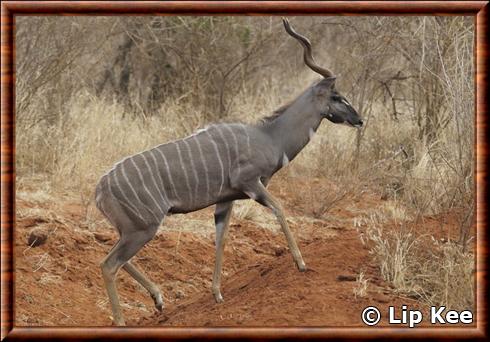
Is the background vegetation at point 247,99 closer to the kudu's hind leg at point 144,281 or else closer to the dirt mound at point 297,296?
the dirt mound at point 297,296

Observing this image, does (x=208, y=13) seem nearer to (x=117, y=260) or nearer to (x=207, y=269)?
(x=117, y=260)

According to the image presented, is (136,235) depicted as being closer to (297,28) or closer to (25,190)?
(25,190)

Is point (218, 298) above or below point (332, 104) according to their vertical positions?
below

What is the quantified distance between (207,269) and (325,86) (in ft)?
6.78

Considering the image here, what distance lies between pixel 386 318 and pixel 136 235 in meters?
1.79

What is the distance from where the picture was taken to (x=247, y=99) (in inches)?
476

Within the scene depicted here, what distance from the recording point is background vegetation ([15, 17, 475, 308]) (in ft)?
27.8

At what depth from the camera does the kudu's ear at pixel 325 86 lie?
7.48 meters

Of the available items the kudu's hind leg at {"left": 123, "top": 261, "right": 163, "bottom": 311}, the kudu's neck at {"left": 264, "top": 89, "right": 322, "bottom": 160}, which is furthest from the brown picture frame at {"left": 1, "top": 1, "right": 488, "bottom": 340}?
the kudu's neck at {"left": 264, "top": 89, "right": 322, "bottom": 160}

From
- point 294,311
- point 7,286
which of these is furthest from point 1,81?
point 294,311

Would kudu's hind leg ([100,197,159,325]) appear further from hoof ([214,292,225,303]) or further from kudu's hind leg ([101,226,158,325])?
hoof ([214,292,225,303])

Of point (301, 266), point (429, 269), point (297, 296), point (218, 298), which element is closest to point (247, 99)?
point (218, 298)

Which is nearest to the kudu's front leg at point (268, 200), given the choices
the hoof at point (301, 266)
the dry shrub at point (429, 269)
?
the hoof at point (301, 266)

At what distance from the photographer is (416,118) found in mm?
10852
